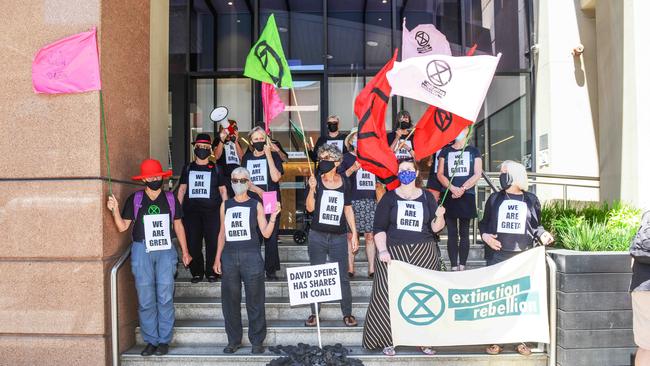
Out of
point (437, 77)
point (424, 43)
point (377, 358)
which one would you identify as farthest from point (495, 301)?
point (424, 43)

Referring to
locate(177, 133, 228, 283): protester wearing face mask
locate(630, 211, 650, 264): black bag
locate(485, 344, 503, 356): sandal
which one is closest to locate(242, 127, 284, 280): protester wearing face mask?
locate(177, 133, 228, 283): protester wearing face mask

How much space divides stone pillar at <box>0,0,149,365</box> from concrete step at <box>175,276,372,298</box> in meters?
1.04

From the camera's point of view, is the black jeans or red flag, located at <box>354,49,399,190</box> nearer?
the black jeans

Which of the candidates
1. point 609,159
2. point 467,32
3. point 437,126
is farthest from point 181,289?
point 467,32

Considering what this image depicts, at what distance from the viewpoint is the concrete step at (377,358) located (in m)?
5.77

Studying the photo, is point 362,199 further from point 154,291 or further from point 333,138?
point 154,291

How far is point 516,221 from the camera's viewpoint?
584cm

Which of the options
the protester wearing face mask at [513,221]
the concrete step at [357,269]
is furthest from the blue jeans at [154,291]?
the protester wearing face mask at [513,221]

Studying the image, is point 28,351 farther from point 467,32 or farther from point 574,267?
Answer: point 467,32

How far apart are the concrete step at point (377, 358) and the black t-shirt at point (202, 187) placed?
1.83 m

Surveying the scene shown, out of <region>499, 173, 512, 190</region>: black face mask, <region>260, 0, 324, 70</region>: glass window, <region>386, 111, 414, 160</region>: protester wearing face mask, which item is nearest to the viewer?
<region>499, 173, 512, 190</region>: black face mask

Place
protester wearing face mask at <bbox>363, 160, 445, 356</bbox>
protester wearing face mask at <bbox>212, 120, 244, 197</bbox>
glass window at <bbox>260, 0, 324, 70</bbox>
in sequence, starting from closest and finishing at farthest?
protester wearing face mask at <bbox>363, 160, 445, 356</bbox> < protester wearing face mask at <bbox>212, 120, 244, 197</bbox> < glass window at <bbox>260, 0, 324, 70</bbox>

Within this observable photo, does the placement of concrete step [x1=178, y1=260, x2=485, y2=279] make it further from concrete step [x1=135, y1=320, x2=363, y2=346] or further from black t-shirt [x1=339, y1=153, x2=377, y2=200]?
concrete step [x1=135, y1=320, x2=363, y2=346]

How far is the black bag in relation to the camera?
4496mm
